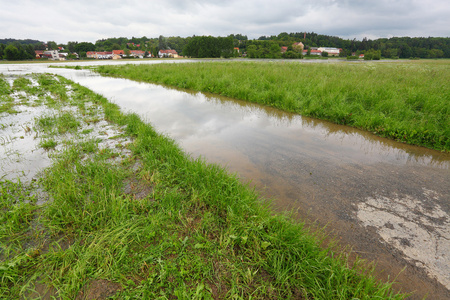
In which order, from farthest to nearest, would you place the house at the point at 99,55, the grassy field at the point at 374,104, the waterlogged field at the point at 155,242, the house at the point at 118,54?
1. the house at the point at 99,55
2. the house at the point at 118,54
3. the grassy field at the point at 374,104
4. the waterlogged field at the point at 155,242

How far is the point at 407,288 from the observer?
2014 millimetres

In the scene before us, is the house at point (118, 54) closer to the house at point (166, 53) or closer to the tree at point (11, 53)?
the house at point (166, 53)

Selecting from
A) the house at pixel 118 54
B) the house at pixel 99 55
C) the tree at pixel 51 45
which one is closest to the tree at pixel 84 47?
the house at pixel 99 55

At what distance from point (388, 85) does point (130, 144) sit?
443 inches

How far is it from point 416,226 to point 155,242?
3390 millimetres

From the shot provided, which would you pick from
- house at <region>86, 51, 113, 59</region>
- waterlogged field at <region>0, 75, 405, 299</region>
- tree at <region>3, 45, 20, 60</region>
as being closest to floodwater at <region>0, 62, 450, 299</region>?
waterlogged field at <region>0, 75, 405, 299</region>

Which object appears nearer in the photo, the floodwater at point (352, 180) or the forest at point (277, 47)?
the floodwater at point (352, 180)

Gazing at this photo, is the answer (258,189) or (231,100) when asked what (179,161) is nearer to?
(258,189)

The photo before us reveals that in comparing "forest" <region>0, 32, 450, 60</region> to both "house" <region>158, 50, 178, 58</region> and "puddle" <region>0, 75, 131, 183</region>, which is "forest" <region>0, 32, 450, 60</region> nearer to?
"house" <region>158, 50, 178, 58</region>

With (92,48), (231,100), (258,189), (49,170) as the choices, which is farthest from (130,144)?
(92,48)

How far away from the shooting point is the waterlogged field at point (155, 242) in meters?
1.92

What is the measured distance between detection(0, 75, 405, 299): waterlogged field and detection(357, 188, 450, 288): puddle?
2.15 feet

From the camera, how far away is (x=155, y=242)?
2.38 meters

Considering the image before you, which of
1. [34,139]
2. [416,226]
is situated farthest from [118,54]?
[416,226]
